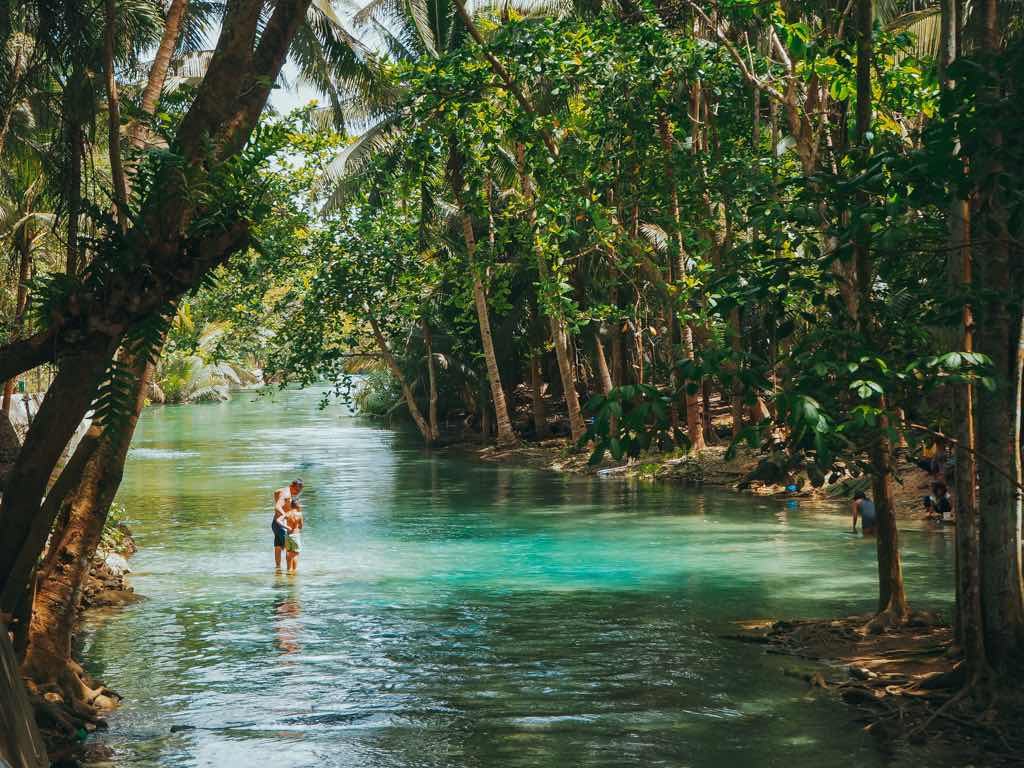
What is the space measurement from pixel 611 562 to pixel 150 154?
1507 cm

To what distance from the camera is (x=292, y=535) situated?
61.7ft

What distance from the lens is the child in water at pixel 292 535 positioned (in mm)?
18781

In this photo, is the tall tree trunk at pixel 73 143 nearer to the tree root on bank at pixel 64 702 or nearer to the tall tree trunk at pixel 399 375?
the tree root on bank at pixel 64 702

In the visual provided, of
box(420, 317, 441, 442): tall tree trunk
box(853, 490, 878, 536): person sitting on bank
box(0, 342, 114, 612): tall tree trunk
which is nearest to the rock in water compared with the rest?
box(0, 342, 114, 612): tall tree trunk

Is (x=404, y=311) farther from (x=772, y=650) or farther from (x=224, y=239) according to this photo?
(x=224, y=239)

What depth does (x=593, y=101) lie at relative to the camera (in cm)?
1956

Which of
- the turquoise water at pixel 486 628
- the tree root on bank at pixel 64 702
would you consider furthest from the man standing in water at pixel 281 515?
the tree root on bank at pixel 64 702

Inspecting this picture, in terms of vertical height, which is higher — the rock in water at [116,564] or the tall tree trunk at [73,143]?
the tall tree trunk at [73,143]

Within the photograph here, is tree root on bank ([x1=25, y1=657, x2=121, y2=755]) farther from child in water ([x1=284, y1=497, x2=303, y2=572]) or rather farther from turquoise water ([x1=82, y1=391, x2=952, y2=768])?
child in water ([x1=284, y1=497, x2=303, y2=572])

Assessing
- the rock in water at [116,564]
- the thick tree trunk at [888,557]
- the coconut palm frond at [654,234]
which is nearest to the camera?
the thick tree trunk at [888,557]

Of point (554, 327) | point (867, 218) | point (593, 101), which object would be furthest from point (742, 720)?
point (554, 327)

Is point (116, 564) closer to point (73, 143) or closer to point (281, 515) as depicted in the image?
point (281, 515)

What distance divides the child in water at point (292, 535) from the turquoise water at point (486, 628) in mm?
354

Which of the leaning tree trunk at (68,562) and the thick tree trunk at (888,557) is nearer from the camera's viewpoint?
the leaning tree trunk at (68,562)
